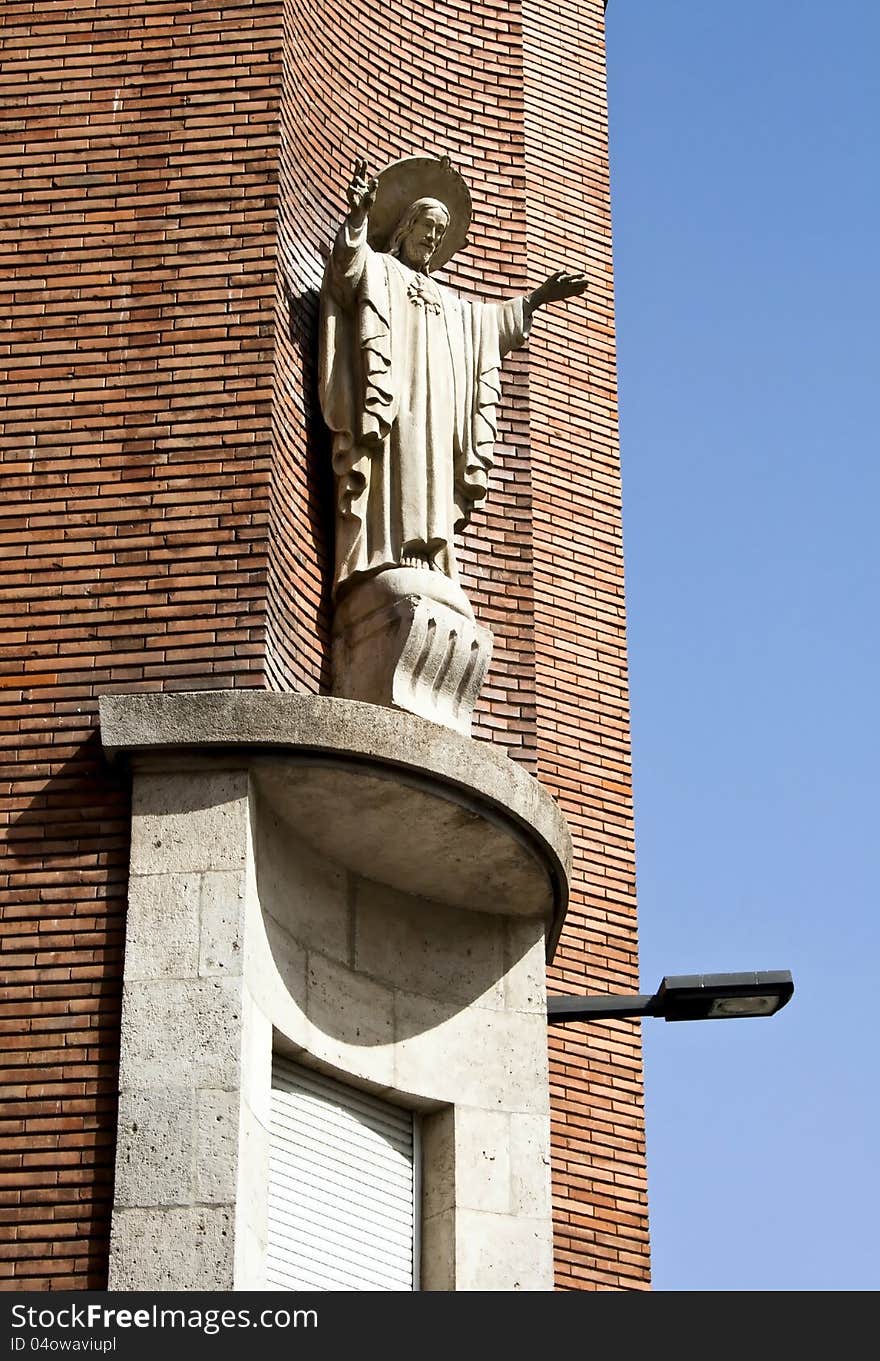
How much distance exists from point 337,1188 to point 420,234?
16.4 feet

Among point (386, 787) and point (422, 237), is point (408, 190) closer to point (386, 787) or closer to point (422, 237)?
point (422, 237)

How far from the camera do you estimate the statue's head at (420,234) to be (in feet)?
44.5

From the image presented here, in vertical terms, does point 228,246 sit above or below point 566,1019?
above

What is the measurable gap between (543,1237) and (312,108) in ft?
19.6

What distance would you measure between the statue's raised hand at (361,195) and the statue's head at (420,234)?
0.65 metres

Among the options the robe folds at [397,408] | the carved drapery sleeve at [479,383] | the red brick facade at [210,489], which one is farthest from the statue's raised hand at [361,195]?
the carved drapery sleeve at [479,383]

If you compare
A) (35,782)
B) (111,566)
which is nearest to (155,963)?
(35,782)

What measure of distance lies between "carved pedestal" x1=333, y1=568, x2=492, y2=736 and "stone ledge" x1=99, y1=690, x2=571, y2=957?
54cm

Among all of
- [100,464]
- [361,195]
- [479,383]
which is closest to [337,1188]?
[100,464]

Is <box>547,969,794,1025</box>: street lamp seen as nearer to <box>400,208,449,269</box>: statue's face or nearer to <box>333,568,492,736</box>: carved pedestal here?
<box>333,568,492,736</box>: carved pedestal

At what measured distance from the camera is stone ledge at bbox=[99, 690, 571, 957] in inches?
441

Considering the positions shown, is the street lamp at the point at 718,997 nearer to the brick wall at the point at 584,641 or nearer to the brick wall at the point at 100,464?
the brick wall at the point at 584,641

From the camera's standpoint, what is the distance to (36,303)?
12.6 metres

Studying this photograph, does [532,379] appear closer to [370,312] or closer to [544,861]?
[370,312]
